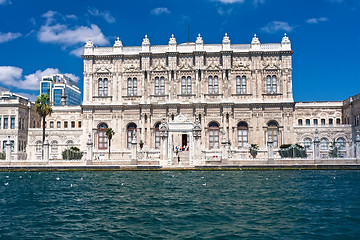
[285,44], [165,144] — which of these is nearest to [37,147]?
[165,144]

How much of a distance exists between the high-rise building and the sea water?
129 metres

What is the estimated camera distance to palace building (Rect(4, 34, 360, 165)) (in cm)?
4188

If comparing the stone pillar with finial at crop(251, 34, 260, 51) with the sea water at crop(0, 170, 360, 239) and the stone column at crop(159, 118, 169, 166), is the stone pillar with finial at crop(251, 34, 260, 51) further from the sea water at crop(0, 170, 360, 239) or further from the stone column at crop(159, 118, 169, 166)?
the sea water at crop(0, 170, 360, 239)

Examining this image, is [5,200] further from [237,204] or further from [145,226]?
[237,204]

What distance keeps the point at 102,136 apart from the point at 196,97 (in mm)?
12135

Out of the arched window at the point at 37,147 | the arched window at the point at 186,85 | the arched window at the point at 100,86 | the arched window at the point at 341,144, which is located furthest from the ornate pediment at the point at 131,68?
the arched window at the point at 341,144

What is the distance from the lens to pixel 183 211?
13.8m

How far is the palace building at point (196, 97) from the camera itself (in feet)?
137

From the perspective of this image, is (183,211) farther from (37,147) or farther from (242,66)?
(37,147)

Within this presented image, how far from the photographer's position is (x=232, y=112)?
138 ft

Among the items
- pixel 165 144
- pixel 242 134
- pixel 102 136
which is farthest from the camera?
pixel 102 136

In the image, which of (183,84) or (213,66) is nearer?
(213,66)

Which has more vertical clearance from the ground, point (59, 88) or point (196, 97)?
point (59, 88)

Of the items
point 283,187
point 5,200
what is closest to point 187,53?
point 283,187
